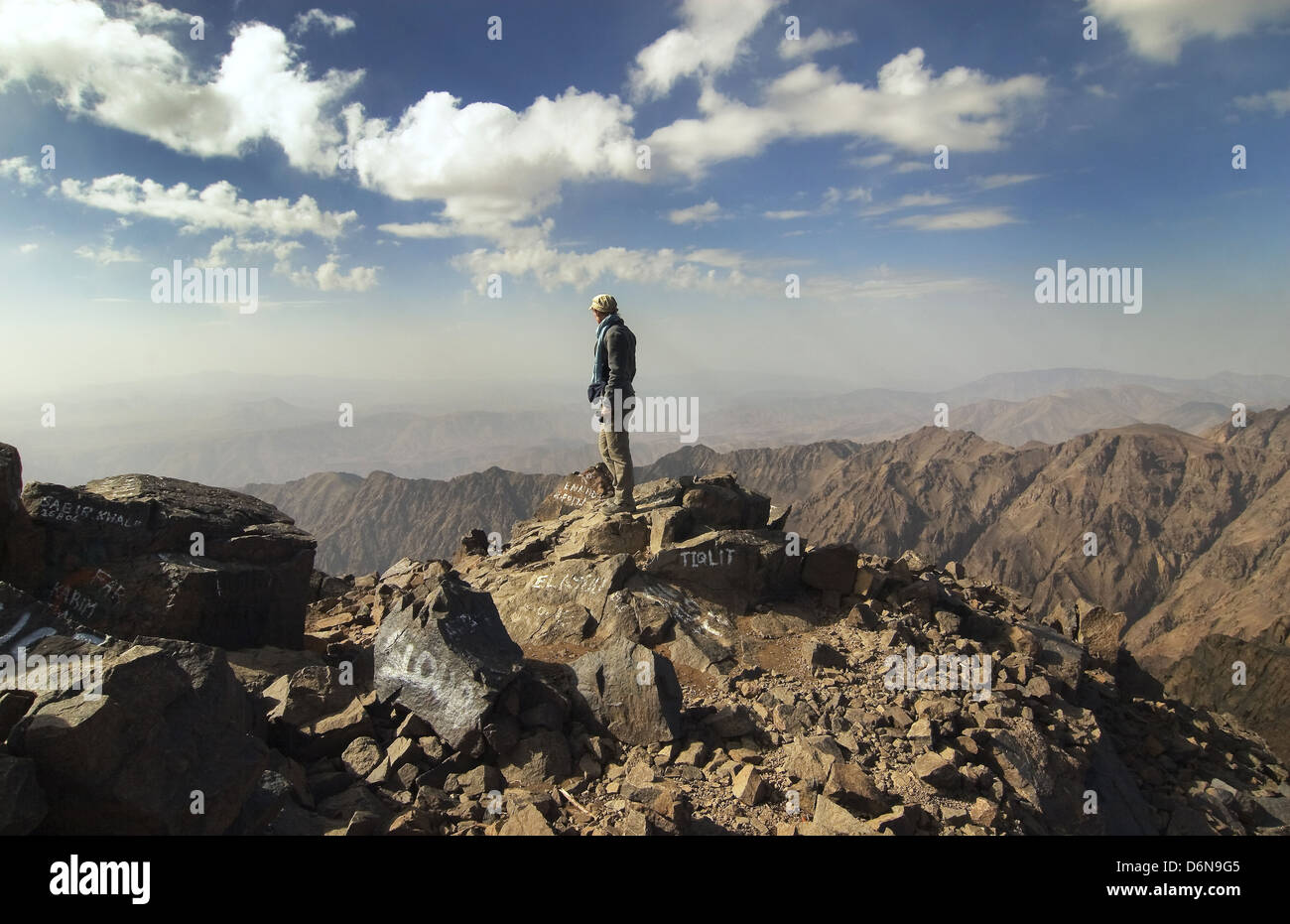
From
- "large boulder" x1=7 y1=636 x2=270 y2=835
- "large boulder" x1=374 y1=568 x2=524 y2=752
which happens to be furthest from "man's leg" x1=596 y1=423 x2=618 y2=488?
"large boulder" x1=7 y1=636 x2=270 y2=835

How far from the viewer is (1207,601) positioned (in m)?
56.9

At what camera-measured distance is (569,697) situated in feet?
26.3

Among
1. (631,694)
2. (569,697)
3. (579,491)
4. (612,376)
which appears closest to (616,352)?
(612,376)

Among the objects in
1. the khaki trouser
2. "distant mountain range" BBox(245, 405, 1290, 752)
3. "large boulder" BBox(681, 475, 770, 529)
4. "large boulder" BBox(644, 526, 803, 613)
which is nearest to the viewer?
"large boulder" BBox(644, 526, 803, 613)

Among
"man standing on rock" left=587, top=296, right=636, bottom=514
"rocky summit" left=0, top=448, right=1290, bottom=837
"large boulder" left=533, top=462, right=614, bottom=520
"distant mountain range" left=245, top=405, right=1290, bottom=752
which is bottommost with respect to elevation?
"distant mountain range" left=245, top=405, right=1290, bottom=752

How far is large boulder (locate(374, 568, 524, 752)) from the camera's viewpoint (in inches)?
280

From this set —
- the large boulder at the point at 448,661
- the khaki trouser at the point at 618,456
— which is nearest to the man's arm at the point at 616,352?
the khaki trouser at the point at 618,456

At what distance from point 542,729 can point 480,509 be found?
10052 centimetres

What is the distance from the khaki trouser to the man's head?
192 cm

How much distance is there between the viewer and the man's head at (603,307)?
1249 centimetres

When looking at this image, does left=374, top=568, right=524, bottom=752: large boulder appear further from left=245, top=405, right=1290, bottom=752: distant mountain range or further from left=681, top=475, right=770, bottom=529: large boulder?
left=245, top=405, right=1290, bottom=752: distant mountain range

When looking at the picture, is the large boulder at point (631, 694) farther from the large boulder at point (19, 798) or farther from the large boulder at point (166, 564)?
the large boulder at point (166, 564)
